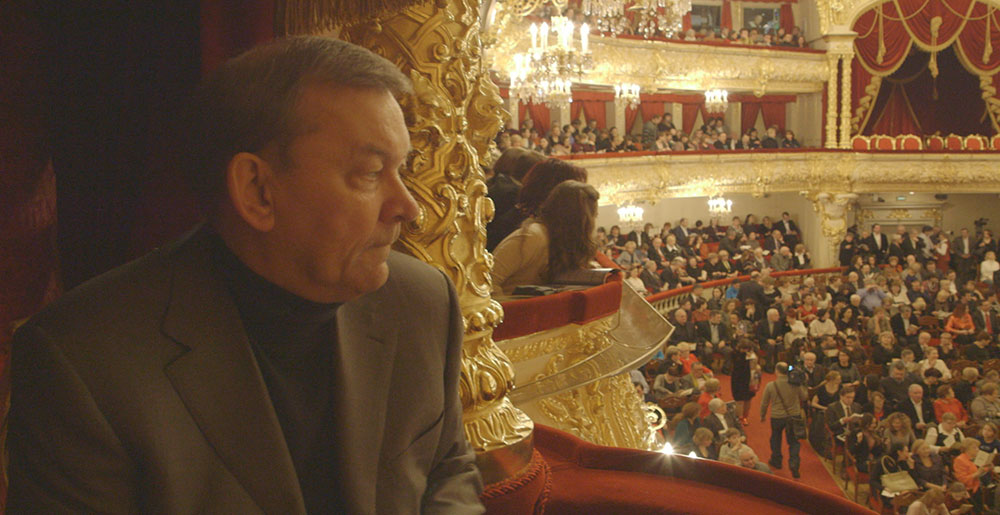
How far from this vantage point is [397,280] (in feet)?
3.73

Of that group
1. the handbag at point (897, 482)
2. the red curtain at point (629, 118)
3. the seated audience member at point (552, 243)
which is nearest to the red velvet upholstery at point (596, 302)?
the seated audience member at point (552, 243)

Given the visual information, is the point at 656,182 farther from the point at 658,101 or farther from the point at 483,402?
the point at 483,402

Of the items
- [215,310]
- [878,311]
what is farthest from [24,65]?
[878,311]

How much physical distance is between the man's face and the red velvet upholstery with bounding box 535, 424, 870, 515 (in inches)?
46.2

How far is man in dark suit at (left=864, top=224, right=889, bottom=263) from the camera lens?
659 inches

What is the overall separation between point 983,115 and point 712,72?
312 inches

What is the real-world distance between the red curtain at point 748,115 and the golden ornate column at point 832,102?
1.70 m

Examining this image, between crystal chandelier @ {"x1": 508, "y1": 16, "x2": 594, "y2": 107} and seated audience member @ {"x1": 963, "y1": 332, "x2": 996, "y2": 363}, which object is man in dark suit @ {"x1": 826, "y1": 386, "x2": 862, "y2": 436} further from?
crystal chandelier @ {"x1": 508, "y1": 16, "x2": 594, "y2": 107}

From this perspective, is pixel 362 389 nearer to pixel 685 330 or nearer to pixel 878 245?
pixel 685 330

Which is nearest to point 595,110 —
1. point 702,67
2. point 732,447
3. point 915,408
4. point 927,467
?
point 702,67

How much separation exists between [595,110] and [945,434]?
41.1 feet

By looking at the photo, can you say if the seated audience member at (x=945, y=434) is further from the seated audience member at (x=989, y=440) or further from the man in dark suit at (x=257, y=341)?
the man in dark suit at (x=257, y=341)

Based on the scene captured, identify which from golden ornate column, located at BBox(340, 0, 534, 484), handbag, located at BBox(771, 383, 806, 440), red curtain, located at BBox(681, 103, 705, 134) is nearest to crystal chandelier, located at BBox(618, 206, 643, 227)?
red curtain, located at BBox(681, 103, 705, 134)

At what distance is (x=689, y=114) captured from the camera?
19906 millimetres
